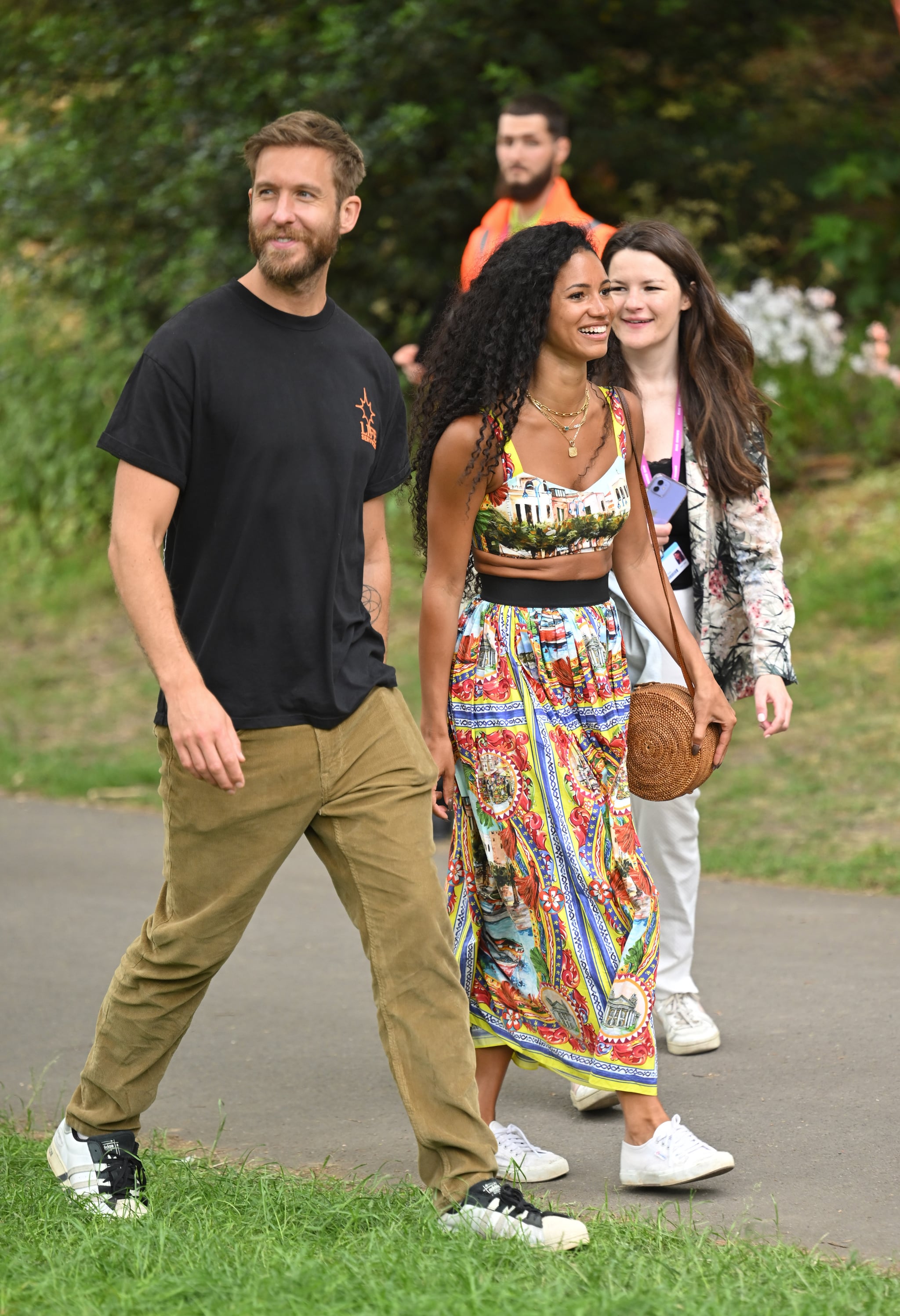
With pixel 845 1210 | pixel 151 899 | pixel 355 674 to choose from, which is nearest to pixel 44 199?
pixel 151 899

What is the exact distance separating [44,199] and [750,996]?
8.97 meters

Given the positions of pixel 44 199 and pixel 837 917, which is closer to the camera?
pixel 837 917

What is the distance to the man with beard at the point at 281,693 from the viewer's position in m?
3.13

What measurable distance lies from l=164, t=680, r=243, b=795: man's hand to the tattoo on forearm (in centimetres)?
59

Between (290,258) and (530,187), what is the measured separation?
3577 millimetres

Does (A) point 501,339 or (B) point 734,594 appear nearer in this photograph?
(A) point 501,339

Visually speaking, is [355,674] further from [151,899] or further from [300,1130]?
[151,899]

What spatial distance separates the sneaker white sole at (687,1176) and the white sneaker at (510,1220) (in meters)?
0.38

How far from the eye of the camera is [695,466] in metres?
4.30

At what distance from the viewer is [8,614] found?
11758 millimetres

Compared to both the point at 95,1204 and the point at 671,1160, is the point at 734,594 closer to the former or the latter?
the point at 671,1160

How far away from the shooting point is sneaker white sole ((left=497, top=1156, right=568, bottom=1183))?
3.66 m

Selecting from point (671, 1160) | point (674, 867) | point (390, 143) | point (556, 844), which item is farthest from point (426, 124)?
point (671, 1160)

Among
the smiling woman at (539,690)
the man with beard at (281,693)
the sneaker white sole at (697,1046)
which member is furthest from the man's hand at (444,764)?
the sneaker white sole at (697,1046)
